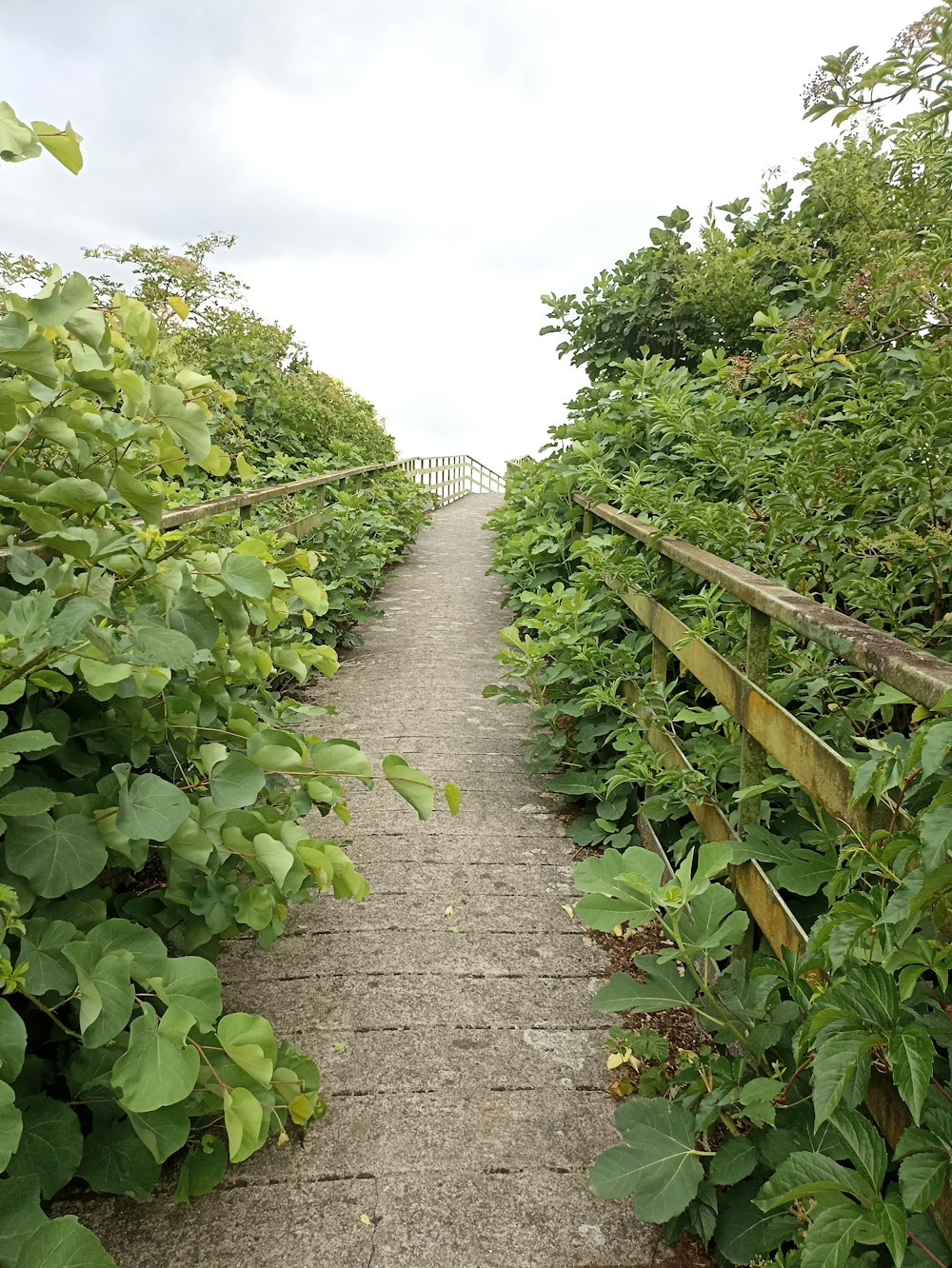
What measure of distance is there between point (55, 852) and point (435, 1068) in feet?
3.67

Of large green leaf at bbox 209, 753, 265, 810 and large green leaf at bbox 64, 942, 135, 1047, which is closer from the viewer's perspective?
large green leaf at bbox 64, 942, 135, 1047

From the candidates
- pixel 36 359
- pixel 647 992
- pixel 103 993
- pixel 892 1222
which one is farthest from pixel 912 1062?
pixel 36 359

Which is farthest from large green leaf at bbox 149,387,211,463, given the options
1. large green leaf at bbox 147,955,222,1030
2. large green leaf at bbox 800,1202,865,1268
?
large green leaf at bbox 800,1202,865,1268

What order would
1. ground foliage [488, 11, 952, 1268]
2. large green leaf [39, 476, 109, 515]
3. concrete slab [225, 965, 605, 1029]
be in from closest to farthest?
1. ground foliage [488, 11, 952, 1268]
2. large green leaf [39, 476, 109, 515]
3. concrete slab [225, 965, 605, 1029]

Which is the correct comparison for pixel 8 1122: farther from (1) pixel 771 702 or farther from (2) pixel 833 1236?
(1) pixel 771 702

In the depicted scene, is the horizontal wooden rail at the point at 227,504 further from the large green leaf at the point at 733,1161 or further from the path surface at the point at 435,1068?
the large green leaf at the point at 733,1161

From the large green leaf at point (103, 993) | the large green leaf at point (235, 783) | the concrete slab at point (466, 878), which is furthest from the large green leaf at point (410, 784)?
the concrete slab at point (466, 878)

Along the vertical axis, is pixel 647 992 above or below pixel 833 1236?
below

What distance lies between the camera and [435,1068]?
6.89 ft

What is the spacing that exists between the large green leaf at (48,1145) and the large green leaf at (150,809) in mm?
492

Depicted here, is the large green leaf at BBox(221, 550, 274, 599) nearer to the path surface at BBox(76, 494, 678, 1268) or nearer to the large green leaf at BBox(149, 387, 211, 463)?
the large green leaf at BBox(149, 387, 211, 463)

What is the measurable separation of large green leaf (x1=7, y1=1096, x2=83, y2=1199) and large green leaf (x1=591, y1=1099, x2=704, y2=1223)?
0.93 m

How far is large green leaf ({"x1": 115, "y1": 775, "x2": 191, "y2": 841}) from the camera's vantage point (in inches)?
57.5

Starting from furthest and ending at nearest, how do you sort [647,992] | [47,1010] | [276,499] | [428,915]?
[276,499]
[428,915]
[647,992]
[47,1010]
